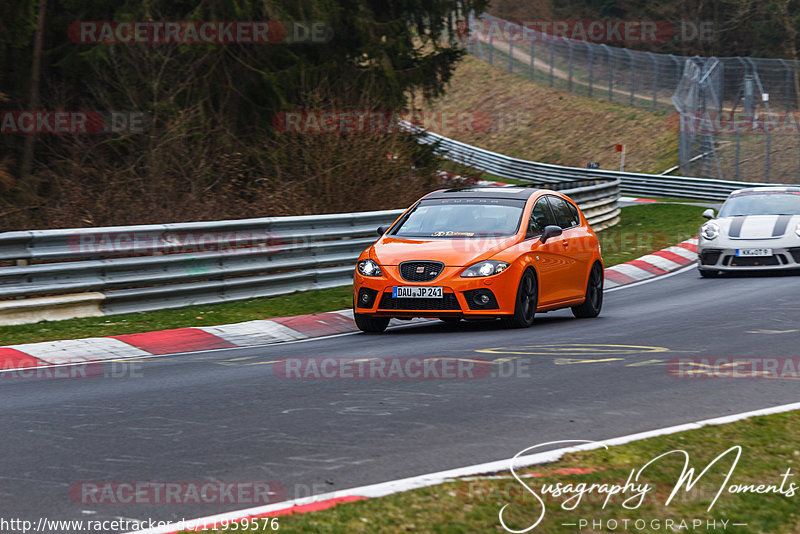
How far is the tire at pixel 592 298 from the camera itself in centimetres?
1365

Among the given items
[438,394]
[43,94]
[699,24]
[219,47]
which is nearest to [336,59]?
[219,47]

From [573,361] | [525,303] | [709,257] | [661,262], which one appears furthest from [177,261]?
[661,262]

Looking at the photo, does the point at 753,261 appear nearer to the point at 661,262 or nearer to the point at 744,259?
the point at 744,259

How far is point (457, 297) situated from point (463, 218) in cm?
161

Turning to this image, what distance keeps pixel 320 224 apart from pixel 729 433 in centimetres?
955

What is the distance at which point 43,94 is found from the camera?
2375 centimetres

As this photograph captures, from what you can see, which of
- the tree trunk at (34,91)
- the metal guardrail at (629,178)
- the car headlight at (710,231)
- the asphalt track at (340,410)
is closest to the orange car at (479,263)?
the asphalt track at (340,410)

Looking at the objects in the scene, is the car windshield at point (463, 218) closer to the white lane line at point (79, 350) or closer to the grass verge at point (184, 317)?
the grass verge at point (184, 317)

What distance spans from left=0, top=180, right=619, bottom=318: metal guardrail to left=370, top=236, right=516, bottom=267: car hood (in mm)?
2443

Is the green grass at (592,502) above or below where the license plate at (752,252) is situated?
above

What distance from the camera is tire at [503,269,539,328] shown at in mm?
11914

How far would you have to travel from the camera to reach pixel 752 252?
58.6 feet

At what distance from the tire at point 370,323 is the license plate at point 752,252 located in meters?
7.96

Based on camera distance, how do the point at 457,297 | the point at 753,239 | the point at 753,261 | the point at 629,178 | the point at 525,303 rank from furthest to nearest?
the point at 629,178, the point at 753,261, the point at 753,239, the point at 525,303, the point at 457,297
